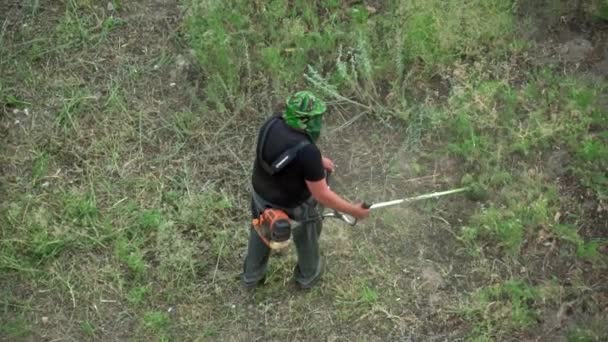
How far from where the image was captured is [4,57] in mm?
6082

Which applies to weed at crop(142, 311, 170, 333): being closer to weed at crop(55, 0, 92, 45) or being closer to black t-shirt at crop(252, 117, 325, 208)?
black t-shirt at crop(252, 117, 325, 208)

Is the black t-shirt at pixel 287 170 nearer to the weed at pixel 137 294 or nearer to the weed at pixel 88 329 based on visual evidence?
the weed at pixel 137 294

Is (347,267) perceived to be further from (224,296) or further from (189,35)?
(189,35)

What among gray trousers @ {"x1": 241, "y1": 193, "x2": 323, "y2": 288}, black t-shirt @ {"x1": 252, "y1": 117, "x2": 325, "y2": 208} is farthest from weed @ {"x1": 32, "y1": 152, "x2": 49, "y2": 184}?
black t-shirt @ {"x1": 252, "y1": 117, "x2": 325, "y2": 208}

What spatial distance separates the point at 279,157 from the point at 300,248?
0.85m

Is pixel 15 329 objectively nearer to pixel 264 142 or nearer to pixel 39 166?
pixel 39 166

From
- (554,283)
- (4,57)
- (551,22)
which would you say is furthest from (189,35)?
(554,283)

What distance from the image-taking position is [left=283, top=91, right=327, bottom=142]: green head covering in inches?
148

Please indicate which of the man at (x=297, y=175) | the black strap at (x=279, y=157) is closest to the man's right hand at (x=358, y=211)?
the man at (x=297, y=175)

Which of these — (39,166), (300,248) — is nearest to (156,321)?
(300,248)

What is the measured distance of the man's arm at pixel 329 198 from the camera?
3.89 metres

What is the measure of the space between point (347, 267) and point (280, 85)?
1.55m

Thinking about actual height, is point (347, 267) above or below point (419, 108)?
below

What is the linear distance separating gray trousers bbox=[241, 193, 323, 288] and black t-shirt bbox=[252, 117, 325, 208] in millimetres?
92
